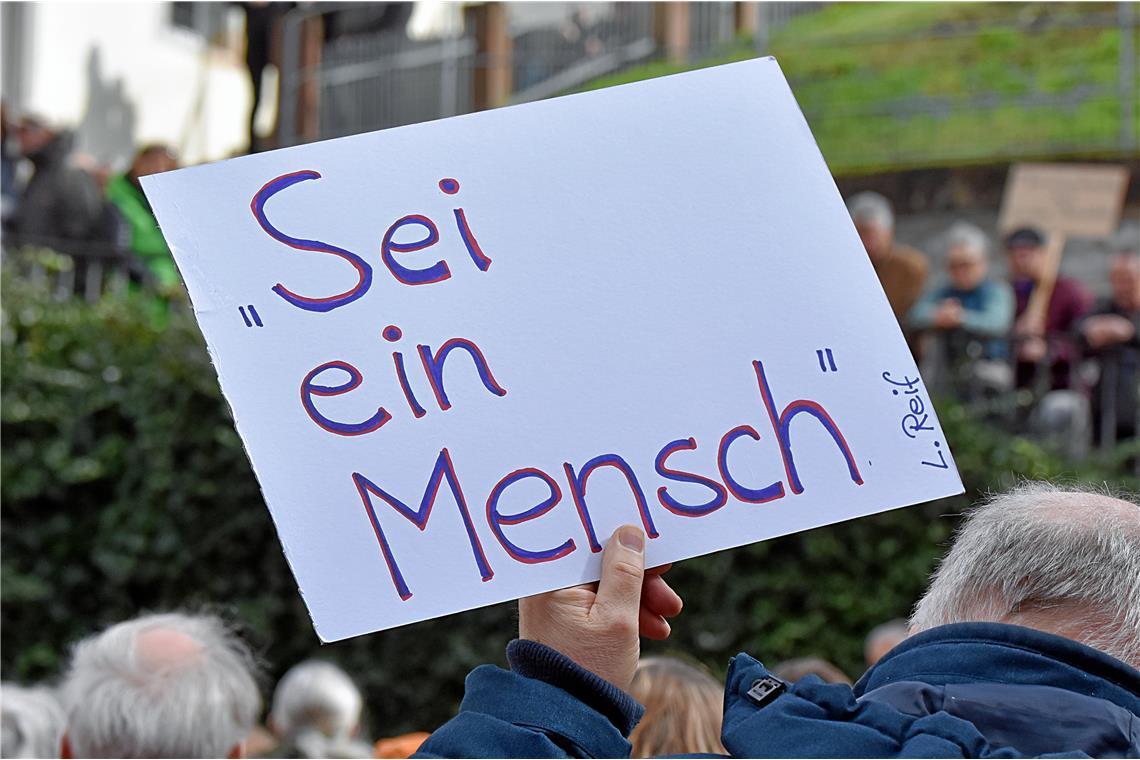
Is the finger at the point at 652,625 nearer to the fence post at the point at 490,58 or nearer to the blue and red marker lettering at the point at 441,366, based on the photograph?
the blue and red marker lettering at the point at 441,366

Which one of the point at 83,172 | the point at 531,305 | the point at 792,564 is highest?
the point at 83,172

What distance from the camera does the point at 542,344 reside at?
1675 millimetres

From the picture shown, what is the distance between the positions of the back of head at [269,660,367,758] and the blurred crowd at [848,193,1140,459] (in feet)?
12.8

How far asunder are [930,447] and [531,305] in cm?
49

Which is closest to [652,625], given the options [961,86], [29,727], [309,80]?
[29,727]

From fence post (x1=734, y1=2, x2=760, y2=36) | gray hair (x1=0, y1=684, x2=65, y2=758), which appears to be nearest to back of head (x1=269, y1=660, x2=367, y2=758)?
gray hair (x1=0, y1=684, x2=65, y2=758)

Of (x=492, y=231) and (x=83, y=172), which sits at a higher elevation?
(x=83, y=172)

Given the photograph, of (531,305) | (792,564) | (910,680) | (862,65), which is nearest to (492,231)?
(531,305)

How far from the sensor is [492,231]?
5.56ft

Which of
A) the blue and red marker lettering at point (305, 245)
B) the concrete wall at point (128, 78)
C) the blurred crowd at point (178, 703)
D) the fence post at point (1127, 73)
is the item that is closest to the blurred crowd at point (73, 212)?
the concrete wall at point (128, 78)

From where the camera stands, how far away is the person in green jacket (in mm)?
9094

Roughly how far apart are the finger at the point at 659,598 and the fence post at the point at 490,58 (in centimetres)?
1198

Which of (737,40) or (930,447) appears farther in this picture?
(737,40)

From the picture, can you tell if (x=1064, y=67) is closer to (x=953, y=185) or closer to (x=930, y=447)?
(x=953, y=185)
